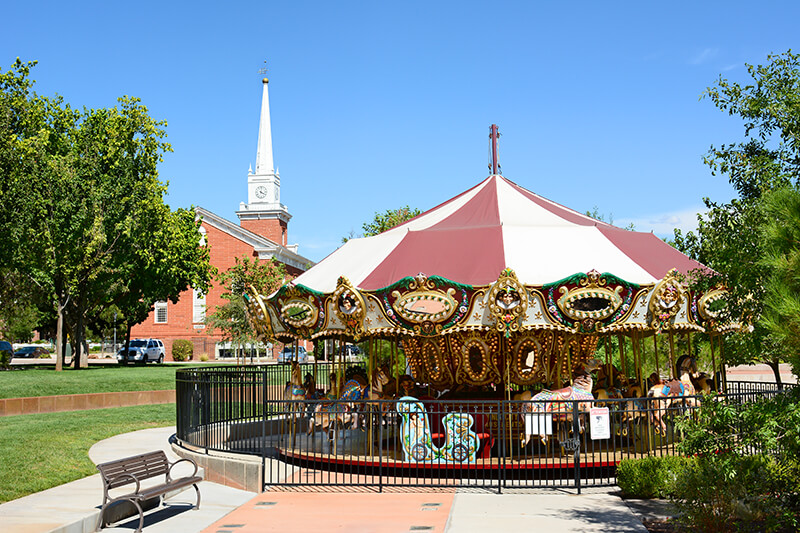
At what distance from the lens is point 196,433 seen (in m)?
14.7

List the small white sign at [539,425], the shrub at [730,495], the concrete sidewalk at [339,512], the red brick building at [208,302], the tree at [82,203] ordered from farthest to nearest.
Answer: the red brick building at [208,302] → the tree at [82,203] → the small white sign at [539,425] → the concrete sidewalk at [339,512] → the shrub at [730,495]

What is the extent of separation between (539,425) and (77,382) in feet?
70.2

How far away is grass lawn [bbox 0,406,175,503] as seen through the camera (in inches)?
474

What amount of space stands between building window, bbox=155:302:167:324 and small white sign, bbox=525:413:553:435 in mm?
52664

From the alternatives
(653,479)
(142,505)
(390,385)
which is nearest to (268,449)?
(390,385)

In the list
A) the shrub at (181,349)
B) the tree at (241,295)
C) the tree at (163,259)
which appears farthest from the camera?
the shrub at (181,349)

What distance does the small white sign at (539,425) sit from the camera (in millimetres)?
12000

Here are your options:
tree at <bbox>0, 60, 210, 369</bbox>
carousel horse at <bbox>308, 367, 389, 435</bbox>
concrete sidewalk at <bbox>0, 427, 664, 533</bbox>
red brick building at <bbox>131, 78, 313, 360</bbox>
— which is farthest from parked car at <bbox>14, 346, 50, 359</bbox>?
concrete sidewalk at <bbox>0, 427, 664, 533</bbox>

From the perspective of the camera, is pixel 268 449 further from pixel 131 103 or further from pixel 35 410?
pixel 131 103

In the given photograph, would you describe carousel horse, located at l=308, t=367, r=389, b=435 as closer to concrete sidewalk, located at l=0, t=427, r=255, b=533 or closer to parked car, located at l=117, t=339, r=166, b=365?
concrete sidewalk, located at l=0, t=427, r=255, b=533

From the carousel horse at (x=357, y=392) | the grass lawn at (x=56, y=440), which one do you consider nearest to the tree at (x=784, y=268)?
the carousel horse at (x=357, y=392)

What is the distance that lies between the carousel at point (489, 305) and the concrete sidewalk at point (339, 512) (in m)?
1.32

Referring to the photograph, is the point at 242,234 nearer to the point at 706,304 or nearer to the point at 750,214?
the point at 706,304

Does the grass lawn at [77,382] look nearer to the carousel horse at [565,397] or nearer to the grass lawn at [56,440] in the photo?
the grass lawn at [56,440]
